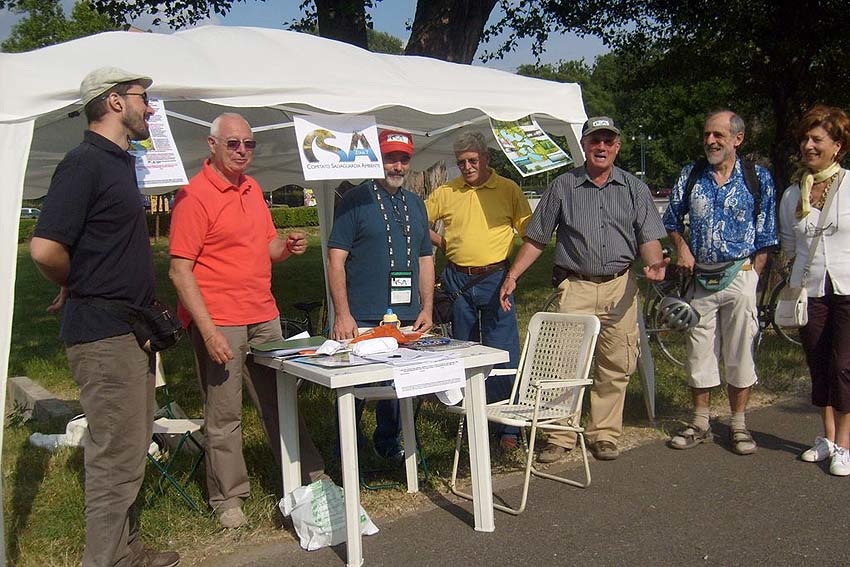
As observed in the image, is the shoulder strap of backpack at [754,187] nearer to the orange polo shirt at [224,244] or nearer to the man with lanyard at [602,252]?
the man with lanyard at [602,252]

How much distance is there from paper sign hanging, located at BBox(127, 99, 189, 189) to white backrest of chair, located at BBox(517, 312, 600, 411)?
7.17 feet

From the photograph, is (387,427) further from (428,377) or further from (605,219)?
(605,219)

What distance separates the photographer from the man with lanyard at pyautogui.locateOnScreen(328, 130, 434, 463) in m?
4.51

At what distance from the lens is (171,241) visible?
3703mm

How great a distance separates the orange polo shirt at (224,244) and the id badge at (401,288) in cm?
78

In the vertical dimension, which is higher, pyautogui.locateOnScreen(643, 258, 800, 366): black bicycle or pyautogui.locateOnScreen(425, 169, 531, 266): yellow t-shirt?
pyautogui.locateOnScreen(425, 169, 531, 266): yellow t-shirt

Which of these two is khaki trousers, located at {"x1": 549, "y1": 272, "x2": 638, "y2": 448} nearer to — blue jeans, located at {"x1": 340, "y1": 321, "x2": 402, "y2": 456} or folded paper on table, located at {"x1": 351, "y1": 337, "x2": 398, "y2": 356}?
blue jeans, located at {"x1": 340, "y1": 321, "x2": 402, "y2": 456}

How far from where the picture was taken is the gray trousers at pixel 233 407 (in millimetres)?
Answer: 3949

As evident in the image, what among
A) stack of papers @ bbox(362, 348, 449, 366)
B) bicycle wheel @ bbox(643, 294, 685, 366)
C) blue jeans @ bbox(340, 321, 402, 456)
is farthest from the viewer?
bicycle wheel @ bbox(643, 294, 685, 366)

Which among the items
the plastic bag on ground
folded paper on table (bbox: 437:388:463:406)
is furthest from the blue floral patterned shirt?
the plastic bag on ground

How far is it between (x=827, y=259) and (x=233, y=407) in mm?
3394

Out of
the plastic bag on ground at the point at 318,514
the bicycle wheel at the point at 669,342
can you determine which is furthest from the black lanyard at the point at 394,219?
the bicycle wheel at the point at 669,342

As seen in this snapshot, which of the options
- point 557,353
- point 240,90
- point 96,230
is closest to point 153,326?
point 96,230

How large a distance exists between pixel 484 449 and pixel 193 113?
3308 mm
